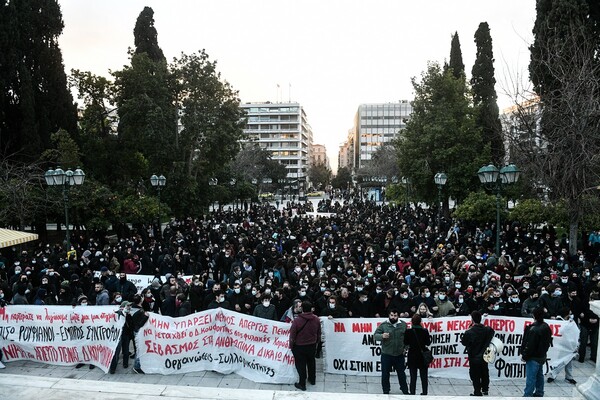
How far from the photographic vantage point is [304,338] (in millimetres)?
7766

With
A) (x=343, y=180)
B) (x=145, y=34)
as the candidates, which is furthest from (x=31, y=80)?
(x=343, y=180)

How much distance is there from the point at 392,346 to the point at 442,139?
26.5 meters

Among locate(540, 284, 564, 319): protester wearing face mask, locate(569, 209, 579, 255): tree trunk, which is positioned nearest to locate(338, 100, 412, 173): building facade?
locate(569, 209, 579, 255): tree trunk

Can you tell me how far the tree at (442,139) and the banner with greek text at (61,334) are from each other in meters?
26.4

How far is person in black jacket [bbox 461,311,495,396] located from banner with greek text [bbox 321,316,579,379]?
1.05m

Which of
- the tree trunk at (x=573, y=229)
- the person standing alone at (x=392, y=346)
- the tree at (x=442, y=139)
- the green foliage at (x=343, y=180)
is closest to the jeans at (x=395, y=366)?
the person standing alone at (x=392, y=346)

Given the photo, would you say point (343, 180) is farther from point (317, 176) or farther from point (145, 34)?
point (145, 34)

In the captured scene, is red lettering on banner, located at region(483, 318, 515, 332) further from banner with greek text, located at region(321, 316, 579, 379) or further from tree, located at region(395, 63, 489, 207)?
tree, located at region(395, 63, 489, 207)

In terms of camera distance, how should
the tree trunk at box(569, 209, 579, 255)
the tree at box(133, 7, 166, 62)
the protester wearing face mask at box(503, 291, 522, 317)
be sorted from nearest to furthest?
1. the protester wearing face mask at box(503, 291, 522, 317)
2. the tree trunk at box(569, 209, 579, 255)
3. the tree at box(133, 7, 166, 62)

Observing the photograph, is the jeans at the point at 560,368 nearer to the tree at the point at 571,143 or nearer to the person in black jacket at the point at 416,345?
the person in black jacket at the point at 416,345

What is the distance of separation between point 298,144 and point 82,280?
10935 centimetres

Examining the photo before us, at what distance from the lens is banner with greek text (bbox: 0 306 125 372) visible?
879 cm

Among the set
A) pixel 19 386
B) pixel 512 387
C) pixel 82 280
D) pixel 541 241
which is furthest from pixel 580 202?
pixel 19 386

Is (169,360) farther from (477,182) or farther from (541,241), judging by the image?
(477,182)
